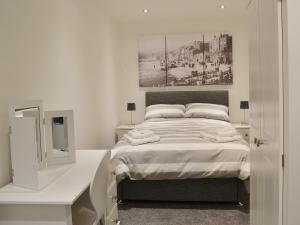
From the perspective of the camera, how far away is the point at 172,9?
5.30 metres

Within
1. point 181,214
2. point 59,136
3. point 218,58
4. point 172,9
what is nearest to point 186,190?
point 181,214

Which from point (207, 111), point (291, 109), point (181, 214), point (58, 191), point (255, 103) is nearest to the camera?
point (291, 109)

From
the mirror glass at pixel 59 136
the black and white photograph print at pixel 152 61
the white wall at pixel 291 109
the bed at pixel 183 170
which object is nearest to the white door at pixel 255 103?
the white wall at pixel 291 109

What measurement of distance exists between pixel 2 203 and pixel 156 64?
462 centimetres

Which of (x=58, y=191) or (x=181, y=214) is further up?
(x=58, y=191)

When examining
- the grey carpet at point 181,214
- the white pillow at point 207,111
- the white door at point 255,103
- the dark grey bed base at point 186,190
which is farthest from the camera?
the white pillow at point 207,111

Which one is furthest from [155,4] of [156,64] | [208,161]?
Answer: [208,161]

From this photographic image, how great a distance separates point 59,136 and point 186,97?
3680 millimetres

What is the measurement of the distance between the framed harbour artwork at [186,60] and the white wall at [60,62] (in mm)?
885

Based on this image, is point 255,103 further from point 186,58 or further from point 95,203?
point 186,58

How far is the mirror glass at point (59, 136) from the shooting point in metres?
2.65

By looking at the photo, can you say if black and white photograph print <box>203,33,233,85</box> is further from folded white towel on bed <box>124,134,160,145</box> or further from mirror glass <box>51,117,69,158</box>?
mirror glass <box>51,117,69,158</box>

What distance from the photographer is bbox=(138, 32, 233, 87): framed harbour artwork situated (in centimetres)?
602

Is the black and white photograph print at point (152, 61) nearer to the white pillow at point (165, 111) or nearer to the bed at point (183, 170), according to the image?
the white pillow at point (165, 111)
